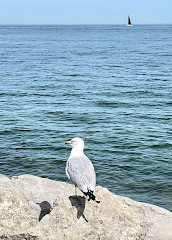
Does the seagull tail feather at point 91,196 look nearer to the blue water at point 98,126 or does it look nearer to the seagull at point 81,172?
the seagull at point 81,172

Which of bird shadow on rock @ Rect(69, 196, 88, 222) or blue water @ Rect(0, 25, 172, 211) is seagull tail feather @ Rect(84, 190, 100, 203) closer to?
bird shadow on rock @ Rect(69, 196, 88, 222)

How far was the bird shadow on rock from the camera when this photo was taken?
8661 mm

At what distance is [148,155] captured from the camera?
1850 cm

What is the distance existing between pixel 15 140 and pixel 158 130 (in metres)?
7.33

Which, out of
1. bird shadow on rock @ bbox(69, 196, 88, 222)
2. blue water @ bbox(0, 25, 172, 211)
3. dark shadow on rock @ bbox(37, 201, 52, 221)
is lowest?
blue water @ bbox(0, 25, 172, 211)

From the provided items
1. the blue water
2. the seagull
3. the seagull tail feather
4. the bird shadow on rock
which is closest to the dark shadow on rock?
the bird shadow on rock

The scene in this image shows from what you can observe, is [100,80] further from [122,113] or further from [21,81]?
[122,113]

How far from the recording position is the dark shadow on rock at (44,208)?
30.8 feet

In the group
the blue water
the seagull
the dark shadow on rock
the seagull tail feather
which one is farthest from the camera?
the blue water

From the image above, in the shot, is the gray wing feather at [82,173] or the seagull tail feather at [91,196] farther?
the gray wing feather at [82,173]

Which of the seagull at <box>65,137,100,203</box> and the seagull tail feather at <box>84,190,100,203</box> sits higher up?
the seagull at <box>65,137,100,203</box>

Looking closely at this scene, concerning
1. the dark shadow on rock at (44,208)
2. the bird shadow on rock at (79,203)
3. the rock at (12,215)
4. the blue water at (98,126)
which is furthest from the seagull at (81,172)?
the blue water at (98,126)

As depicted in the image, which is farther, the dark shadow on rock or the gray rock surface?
the dark shadow on rock

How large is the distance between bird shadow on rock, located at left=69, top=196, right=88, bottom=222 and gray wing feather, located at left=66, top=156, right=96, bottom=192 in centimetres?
37
